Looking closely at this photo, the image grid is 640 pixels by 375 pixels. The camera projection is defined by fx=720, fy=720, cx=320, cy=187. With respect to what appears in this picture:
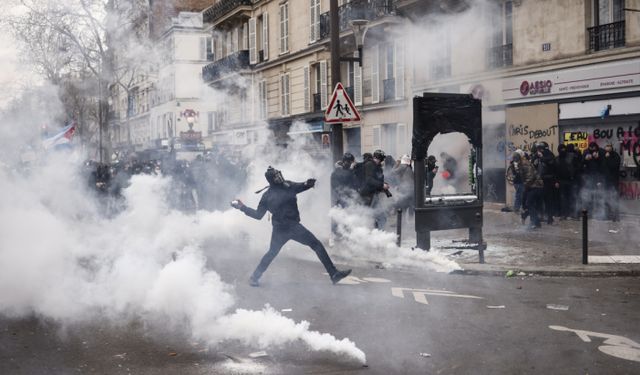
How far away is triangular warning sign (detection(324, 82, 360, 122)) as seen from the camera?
42.7 ft

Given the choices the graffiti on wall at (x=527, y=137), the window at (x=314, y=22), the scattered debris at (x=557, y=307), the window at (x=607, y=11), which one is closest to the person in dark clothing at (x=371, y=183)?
the scattered debris at (x=557, y=307)

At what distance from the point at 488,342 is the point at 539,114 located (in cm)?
1304

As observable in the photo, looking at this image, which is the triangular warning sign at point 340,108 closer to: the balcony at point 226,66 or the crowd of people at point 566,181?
the crowd of people at point 566,181

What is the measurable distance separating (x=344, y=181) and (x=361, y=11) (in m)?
9.19

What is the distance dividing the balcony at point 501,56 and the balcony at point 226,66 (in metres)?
8.99

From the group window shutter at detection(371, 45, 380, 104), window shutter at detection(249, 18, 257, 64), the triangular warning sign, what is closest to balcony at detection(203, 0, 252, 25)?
window shutter at detection(249, 18, 257, 64)

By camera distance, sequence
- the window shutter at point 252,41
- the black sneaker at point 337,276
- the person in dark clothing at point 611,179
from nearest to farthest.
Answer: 1. the black sneaker at point 337,276
2. the person in dark clothing at point 611,179
3. the window shutter at point 252,41

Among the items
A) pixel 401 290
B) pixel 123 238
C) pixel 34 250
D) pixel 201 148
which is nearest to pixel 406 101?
→ pixel 201 148

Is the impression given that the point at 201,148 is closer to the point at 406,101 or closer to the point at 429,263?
the point at 406,101

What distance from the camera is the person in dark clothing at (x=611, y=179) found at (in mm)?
15133

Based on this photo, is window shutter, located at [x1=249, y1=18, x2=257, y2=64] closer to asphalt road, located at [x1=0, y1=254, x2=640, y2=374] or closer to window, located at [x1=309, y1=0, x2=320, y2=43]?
window, located at [x1=309, y1=0, x2=320, y2=43]

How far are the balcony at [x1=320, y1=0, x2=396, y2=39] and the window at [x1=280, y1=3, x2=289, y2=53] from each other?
1.27m

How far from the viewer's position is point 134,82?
19.1 meters

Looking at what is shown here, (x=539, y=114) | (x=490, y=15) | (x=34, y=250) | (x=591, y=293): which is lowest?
(x=591, y=293)
